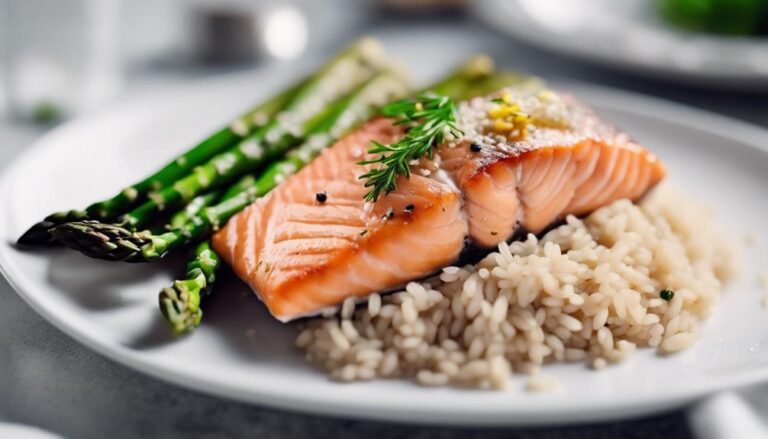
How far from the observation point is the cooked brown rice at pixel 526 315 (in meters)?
2.84

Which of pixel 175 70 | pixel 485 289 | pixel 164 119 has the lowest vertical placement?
pixel 175 70

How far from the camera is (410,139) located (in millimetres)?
3346

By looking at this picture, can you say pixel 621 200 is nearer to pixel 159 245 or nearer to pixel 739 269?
pixel 739 269

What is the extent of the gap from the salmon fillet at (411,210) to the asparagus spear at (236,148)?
35 cm

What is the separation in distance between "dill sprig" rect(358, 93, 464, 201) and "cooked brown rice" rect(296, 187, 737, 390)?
0.40 m

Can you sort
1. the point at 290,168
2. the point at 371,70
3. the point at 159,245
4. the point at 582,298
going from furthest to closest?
the point at 371,70 → the point at 290,168 → the point at 159,245 → the point at 582,298

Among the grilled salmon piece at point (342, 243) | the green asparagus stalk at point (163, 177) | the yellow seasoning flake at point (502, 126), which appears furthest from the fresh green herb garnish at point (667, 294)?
the green asparagus stalk at point (163, 177)

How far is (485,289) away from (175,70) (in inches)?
163

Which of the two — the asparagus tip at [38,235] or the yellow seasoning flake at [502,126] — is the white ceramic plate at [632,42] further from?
the asparagus tip at [38,235]

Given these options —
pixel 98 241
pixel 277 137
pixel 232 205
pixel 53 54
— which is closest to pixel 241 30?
pixel 53 54

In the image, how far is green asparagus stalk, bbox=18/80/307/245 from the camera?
3297mm

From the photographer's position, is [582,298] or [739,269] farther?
[739,269]

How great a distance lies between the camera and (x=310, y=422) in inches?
113

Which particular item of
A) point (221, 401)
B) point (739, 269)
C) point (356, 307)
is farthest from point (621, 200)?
point (221, 401)
